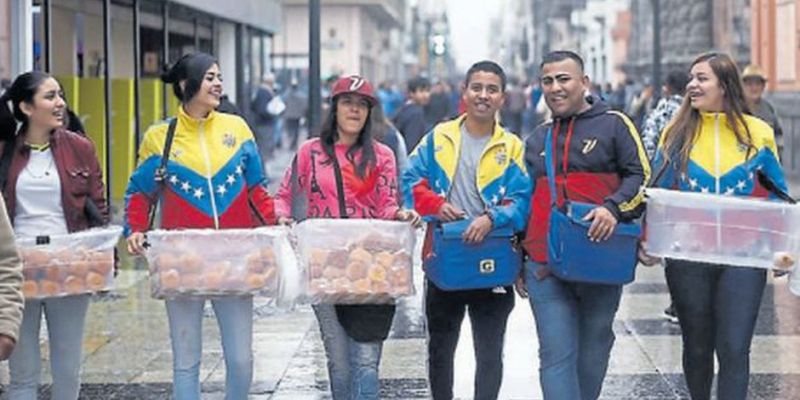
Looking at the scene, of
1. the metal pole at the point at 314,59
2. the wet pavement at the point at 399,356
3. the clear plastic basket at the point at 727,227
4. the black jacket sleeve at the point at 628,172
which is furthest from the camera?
the metal pole at the point at 314,59

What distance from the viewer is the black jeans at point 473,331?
7.05m

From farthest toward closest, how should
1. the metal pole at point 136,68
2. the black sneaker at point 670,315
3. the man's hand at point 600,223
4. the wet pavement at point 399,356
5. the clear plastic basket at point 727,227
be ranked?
the metal pole at point 136,68 → the black sneaker at point 670,315 → the wet pavement at point 399,356 → the clear plastic basket at point 727,227 → the man's hand at point 600,223

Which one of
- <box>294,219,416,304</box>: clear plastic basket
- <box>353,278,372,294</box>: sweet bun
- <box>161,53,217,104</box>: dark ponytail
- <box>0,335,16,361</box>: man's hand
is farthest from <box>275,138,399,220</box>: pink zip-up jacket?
<box>0,335,16,361</box>: man's hand

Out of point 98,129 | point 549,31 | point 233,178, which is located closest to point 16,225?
point 233,178

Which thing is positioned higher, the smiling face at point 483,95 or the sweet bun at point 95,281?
the smiling face at point 483,95

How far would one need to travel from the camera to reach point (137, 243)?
267 inches

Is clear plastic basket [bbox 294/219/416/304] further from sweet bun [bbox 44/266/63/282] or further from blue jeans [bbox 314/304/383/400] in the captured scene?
sweet bun [bbox 44/266/63/282]

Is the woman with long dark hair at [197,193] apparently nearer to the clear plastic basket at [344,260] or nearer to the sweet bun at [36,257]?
the clear plastic basket at [344,260]

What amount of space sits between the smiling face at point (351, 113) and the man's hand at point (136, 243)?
3.35 ft

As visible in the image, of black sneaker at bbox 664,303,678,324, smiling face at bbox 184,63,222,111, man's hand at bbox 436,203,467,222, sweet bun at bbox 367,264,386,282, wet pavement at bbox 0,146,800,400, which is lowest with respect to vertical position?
wet pavement at bbox 0,146,800,400

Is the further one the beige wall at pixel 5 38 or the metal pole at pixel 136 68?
the metal pole at pixel 136 68

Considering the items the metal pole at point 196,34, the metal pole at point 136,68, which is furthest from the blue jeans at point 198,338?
the metal pole at point 196,34

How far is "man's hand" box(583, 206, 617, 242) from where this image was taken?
21.4 ft

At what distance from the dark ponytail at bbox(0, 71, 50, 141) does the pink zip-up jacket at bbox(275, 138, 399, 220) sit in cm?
119
